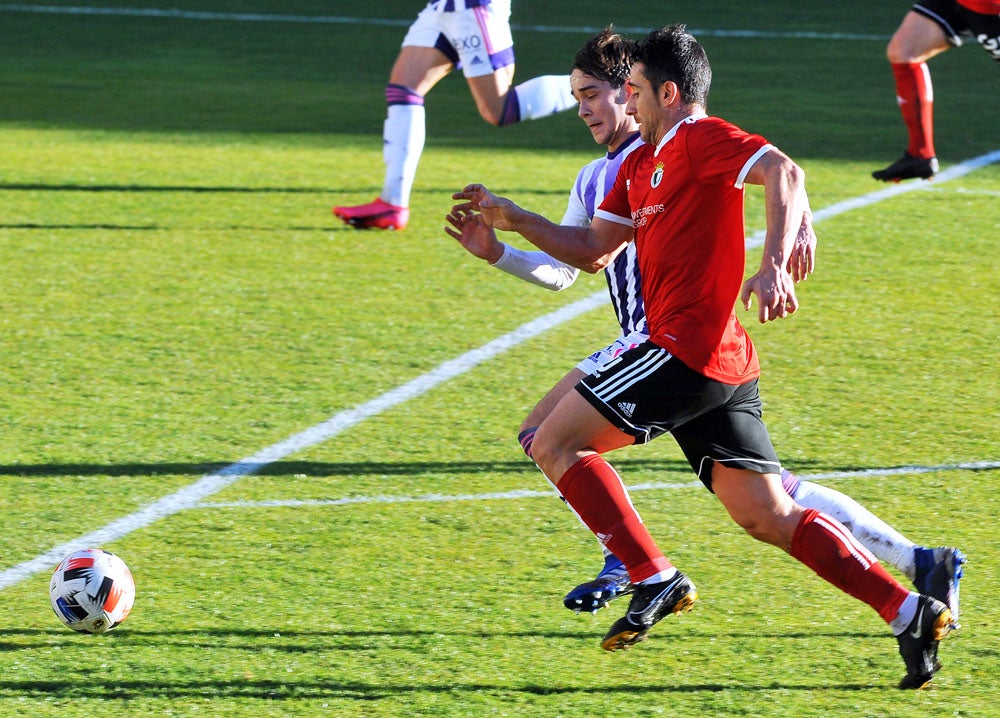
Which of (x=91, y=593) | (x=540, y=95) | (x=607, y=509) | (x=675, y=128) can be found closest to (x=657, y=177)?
(x=675, y=128)

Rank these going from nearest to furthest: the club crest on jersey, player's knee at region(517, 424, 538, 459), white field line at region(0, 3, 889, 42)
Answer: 1. the club crest on jersey
2. player's knee at region(517, 424, 538, 459)
3. white field line at region(0, 3, 889, 42)

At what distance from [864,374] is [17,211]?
5.12 metres

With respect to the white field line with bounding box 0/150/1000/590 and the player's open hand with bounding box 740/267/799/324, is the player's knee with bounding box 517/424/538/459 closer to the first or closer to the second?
the player's open hand with bounding box 740/267/799/324

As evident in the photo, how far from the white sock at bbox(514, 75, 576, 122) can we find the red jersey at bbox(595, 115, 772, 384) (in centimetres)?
454

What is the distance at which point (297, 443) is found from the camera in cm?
557

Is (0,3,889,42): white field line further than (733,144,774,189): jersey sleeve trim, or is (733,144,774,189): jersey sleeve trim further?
(0,3,889,42): white field line

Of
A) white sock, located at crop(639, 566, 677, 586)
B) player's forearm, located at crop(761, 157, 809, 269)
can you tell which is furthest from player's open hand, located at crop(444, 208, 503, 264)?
white sock, located at crop(639, 566, 677, 586)

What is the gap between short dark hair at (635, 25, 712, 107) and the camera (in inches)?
154

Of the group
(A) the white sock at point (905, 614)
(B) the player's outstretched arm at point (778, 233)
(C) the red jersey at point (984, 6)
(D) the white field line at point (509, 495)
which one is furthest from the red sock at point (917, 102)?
(A) the white sock at point (905, 614)

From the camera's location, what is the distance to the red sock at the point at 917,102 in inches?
343

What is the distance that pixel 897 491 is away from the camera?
5121 millimetres

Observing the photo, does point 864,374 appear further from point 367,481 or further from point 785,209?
point 785,209

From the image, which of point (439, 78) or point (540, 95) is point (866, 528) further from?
point (439, 78)

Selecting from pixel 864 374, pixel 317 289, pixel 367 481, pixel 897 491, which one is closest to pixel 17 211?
pixel 317 289
